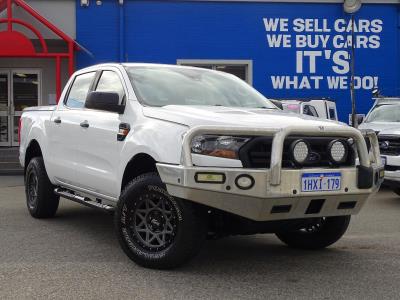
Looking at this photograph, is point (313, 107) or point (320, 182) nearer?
point (320, 182)

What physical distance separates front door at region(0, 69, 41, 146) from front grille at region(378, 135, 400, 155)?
39.8ft

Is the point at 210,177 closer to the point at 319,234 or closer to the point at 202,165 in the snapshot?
the point at 202,165

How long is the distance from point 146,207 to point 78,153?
156 cm

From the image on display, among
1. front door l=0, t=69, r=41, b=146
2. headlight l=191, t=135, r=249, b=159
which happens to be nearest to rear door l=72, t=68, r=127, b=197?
headlight l=191, t=135, r=249, b=159

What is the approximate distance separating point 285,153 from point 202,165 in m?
0.64

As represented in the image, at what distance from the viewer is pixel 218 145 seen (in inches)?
172

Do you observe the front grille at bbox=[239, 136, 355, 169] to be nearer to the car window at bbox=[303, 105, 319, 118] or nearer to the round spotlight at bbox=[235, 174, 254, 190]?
the round spotlight at bbox=[235, 174, 254, 190]

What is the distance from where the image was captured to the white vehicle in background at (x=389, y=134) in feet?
27.8

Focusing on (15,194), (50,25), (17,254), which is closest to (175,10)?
(50,25)

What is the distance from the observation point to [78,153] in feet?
20.1

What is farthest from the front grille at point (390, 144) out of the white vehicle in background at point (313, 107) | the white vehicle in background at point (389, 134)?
the white vehicle in background at point (313, 107)

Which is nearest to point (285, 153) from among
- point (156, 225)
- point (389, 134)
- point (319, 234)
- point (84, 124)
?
point (156, 225)

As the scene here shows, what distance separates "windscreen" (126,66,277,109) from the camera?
550 cm

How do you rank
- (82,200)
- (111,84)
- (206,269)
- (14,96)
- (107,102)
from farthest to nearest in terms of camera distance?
(14,96)
(82,200)
(111,84)
(107,102)
(206,269)
